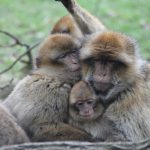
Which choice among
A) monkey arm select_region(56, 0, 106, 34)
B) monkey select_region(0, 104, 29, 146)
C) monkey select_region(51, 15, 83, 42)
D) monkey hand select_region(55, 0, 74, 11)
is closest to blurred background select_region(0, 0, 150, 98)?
monkey arm select_region(56, 0, 106, 34)

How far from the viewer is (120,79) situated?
21.2 feet

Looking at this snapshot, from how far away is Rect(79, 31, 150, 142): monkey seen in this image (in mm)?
6383

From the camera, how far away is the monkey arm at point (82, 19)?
7.51 m

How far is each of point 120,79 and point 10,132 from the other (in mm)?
1091

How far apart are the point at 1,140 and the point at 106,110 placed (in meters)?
1.02

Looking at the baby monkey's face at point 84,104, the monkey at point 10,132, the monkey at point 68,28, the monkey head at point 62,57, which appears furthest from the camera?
the monkey at point 68,28

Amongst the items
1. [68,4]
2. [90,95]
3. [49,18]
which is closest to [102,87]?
[90,95]

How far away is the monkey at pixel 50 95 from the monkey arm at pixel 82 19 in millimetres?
719

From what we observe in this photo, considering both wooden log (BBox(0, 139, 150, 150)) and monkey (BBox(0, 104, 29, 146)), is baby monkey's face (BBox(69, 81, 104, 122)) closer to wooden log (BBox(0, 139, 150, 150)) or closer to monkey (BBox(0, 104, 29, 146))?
monkey (BBox(0, 104, 29, 146))

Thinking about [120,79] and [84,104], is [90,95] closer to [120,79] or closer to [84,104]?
[84,104]

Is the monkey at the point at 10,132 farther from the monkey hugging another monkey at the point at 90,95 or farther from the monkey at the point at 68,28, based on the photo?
the monkey at the point at 68,28

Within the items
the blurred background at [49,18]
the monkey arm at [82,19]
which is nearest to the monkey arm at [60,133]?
the monkey arm at [82,19]

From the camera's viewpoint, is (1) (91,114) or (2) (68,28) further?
(2) (68,28)

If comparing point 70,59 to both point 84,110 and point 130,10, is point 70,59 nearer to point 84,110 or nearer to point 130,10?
point 84,110
